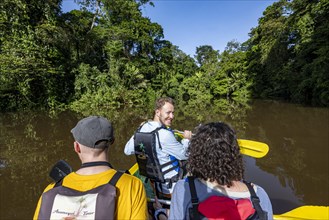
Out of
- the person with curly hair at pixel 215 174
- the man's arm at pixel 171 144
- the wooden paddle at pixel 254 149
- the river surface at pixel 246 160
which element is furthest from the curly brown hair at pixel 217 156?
Result: the river surface at pixel 246 160

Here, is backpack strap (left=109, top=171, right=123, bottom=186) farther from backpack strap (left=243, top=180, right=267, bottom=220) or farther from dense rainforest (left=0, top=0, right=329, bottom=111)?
dense rainforest (left=0, top=0, right=329, bottom=111)

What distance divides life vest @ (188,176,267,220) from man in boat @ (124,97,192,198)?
1.11 meters

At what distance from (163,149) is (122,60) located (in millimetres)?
17354

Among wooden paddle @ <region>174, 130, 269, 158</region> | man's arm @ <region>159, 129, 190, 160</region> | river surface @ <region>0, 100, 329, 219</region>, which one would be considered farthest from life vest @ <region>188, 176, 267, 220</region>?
river surface @ <region>0, 100, 329, 219</region>

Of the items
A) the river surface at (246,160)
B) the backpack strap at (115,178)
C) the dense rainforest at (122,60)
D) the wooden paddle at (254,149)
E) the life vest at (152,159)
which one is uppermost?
the dense rainforest at (122,60)

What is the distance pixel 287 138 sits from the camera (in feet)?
24.7

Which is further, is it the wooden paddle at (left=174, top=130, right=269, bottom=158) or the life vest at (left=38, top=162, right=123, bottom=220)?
the wooden paddle at (left=174, top=130, right=269, bottom=158)

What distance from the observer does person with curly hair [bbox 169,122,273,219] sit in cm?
109

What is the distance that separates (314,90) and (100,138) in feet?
59.5

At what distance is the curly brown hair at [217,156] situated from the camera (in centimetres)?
111

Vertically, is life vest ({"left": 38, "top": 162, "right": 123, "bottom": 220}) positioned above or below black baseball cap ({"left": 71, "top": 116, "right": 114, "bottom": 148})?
below

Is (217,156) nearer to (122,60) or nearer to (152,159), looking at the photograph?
(152,159)

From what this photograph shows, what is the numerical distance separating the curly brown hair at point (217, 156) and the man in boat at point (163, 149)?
979 mm

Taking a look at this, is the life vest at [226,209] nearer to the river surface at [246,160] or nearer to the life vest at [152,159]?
the life vest at [152,159]
